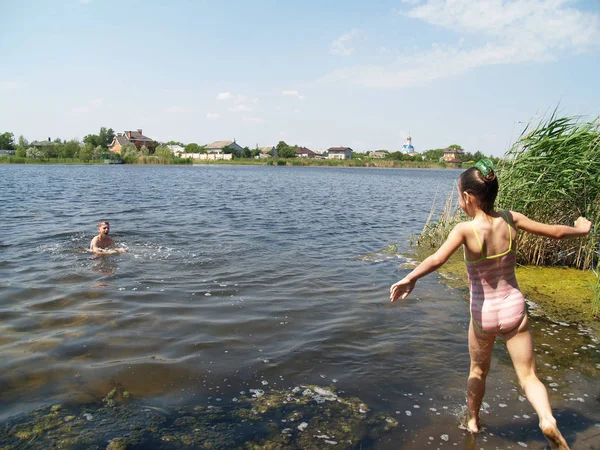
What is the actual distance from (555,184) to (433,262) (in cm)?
720

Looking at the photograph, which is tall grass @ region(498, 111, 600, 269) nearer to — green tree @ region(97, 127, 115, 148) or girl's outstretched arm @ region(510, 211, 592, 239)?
girl's outstretched arm @ region(510, 211, 592, 239)

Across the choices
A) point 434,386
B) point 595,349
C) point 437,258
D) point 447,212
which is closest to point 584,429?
point 434,386

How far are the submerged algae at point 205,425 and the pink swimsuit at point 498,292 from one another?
1.64m

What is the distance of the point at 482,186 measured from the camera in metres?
3.63

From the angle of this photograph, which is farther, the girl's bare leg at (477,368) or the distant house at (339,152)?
the distant house at (339,152)

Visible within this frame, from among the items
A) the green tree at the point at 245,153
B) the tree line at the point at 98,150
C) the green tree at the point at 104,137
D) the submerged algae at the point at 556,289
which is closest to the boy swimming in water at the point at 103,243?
the submerged algae at the point at 556,289

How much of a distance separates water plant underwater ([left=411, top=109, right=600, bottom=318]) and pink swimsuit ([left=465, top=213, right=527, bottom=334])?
6.38 metres

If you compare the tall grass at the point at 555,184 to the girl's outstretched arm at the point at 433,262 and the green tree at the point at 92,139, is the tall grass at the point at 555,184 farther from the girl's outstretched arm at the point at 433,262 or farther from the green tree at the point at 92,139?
the green tree at the point at 92,139

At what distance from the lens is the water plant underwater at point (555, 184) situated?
353 inches

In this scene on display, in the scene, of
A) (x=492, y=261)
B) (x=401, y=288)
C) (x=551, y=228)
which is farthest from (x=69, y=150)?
(x=551, y=228)

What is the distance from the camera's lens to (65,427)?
4312 mm

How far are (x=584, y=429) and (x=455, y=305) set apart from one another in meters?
4.03

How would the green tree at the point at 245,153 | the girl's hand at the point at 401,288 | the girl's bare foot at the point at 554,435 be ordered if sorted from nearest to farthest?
the girl's bare foot at the point at 554,435, the girl's hand at the point at 401,288, the green tree at the point at 245,153

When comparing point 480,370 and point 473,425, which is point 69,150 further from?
point 480,370
